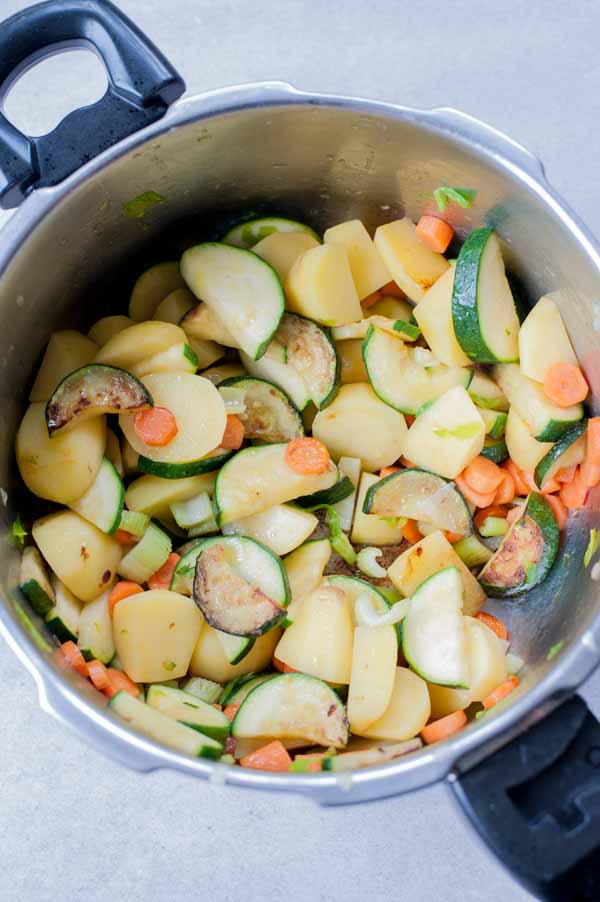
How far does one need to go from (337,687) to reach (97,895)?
2.27 ft

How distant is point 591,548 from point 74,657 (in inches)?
38.9

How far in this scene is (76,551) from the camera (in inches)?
68.2

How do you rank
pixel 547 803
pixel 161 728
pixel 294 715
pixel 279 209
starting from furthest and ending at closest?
pixel 279 209, pixel 294 715, pixel 161 728, pixel 547 803

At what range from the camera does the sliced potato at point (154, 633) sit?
170 cm

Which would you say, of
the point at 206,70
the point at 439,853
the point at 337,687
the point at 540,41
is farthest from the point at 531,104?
the point at 439,853

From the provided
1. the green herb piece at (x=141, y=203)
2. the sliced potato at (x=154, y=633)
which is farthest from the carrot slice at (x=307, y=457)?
the green herb piece at (x=141, y=203)

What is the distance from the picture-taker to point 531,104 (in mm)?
2283

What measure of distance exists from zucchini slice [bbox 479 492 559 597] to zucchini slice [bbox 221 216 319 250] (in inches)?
28.9

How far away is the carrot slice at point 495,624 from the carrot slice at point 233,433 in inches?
A: 24.1

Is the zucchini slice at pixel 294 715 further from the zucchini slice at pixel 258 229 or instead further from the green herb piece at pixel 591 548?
the zucchini slice at pixel 258 229

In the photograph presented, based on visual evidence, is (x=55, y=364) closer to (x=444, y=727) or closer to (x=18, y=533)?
(x=18, y=533)

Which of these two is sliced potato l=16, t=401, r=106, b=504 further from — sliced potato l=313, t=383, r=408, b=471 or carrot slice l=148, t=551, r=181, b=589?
sliced potato l=313, t=383, r=408, b=471

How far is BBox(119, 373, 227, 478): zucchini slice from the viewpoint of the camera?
1.79 metres

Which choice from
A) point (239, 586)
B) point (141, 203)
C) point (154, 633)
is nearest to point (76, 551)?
point (154, 633)
